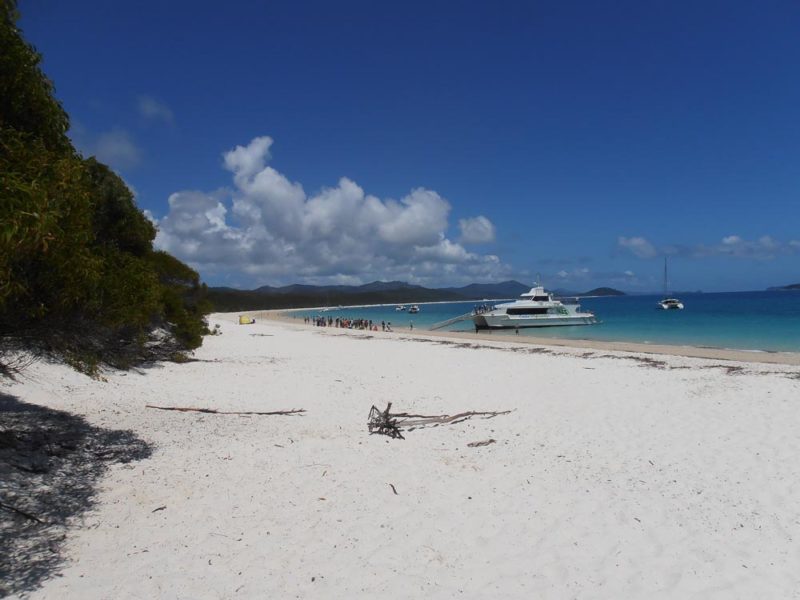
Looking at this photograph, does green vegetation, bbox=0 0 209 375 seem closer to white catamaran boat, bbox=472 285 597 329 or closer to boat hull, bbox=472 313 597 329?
boat hull, bbox=472 313 597 329

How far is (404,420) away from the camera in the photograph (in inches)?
357

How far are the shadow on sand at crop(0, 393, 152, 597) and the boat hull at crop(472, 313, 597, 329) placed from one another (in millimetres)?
40288

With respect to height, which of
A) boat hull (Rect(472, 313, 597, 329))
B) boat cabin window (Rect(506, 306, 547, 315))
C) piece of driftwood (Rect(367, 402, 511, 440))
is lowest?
piece of driftwood (Rect(367, 402, 511, 440))

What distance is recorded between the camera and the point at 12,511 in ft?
15.7

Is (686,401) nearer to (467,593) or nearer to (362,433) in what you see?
(362,433)

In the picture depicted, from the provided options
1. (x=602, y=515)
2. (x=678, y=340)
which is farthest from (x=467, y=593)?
(x=678, y=340)

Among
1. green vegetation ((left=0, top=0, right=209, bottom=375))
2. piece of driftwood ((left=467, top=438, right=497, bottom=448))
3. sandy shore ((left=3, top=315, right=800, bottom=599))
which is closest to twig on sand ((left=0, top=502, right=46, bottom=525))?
sandy shore ((left=3, top=315, right=800, bottom=599))

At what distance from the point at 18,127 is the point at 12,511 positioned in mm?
3710

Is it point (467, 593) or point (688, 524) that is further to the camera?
point (688, 524)

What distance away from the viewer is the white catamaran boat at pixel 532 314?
46.2 meters

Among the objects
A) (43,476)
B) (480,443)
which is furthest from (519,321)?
(43,476)

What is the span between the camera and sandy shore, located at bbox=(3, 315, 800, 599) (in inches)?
164

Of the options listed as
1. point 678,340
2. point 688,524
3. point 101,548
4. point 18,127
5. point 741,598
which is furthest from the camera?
point 678,340

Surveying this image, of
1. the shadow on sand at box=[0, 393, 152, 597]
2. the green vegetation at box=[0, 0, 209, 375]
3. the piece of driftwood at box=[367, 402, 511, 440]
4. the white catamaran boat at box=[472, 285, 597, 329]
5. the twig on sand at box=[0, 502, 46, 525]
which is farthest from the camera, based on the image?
the white catamaran boat at box=[472, 285, 597, 329]
